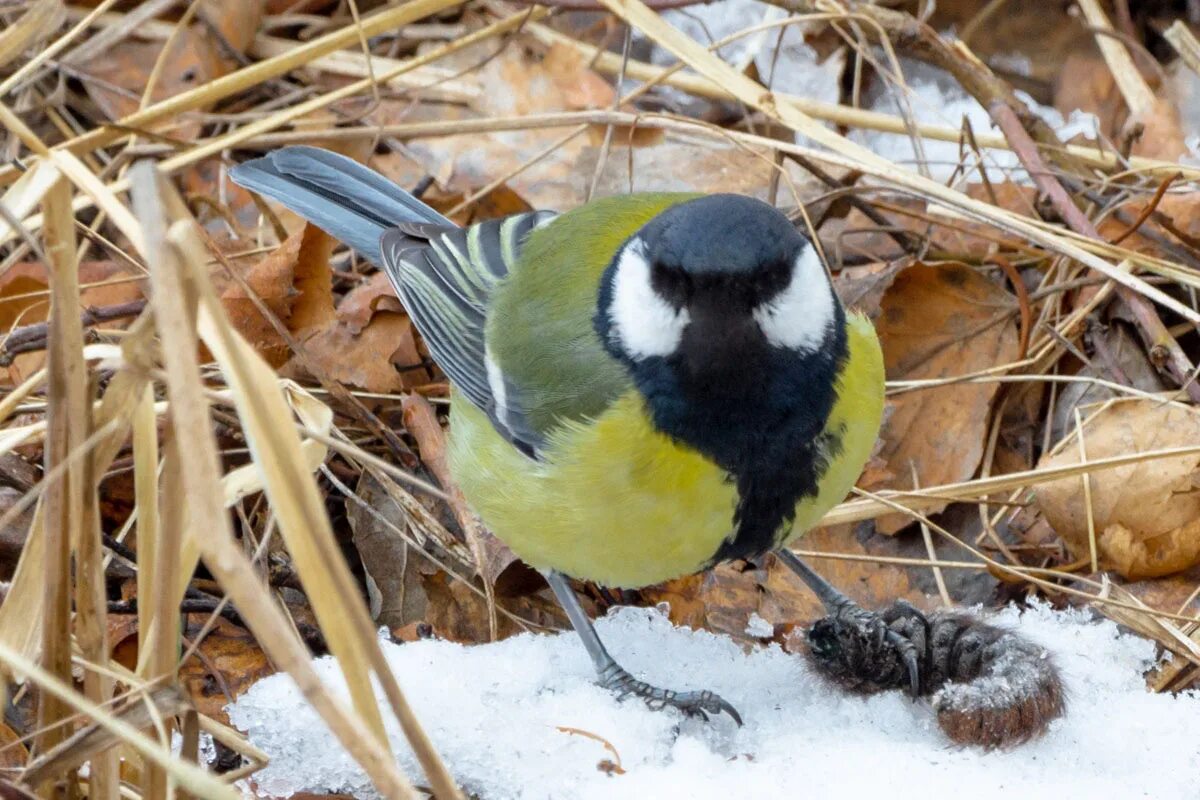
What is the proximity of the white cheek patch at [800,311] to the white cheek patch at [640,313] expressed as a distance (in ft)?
0.39

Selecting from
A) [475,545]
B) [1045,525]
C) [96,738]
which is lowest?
[1045,525]

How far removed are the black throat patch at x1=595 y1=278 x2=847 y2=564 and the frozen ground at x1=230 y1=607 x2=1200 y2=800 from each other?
0.30 metres

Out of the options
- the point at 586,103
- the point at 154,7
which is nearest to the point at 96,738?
the point at 586,103

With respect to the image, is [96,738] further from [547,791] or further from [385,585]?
[385,585]

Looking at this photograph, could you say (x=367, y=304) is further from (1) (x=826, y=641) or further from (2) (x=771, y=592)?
(1) (x=826, y=641)

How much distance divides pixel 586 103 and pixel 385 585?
1.64 m

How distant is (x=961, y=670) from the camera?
6.75 ft

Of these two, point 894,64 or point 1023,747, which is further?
point 894,64

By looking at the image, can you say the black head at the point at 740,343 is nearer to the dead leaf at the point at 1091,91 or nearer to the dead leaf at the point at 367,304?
the dead leaf at the point at 367,304

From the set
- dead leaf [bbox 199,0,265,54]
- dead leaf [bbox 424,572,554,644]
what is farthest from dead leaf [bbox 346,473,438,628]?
dead leaf [bbox 199,0,265,54]

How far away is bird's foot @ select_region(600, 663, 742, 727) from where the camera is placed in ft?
6.89

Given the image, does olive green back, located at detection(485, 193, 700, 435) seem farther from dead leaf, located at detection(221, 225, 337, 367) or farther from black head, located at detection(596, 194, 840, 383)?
dead leaf, located at detection(221, 225, 337, 367)

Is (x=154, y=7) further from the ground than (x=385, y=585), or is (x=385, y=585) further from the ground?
(x=154, y=7)

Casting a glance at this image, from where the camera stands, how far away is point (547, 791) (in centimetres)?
186
